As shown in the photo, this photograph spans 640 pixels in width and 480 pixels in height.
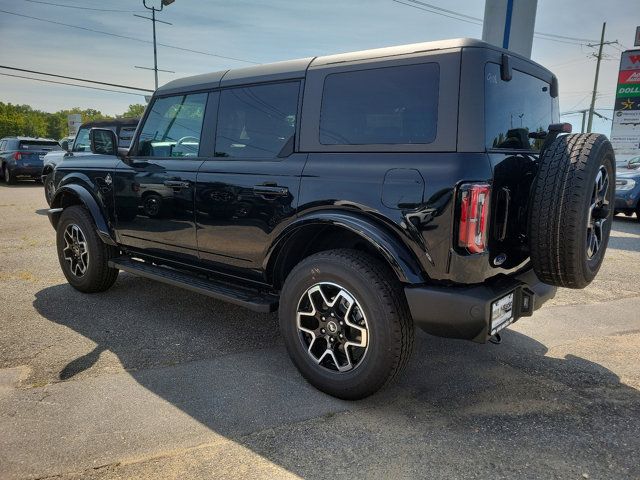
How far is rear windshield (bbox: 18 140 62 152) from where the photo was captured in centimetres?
1672

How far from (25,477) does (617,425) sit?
9.44 ft

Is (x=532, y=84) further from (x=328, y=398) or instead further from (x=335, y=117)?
(x=328, y=398)

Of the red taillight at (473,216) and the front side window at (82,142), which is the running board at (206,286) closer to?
the red taillight at (473,216)

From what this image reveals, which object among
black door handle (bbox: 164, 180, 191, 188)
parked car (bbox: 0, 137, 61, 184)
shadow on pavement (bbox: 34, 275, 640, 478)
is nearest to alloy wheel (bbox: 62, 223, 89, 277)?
shadow on pavement (bbox: 34, 275, 640, 478)

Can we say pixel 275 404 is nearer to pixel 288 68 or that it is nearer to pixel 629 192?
pixel 288 68

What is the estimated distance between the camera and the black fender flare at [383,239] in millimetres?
2480

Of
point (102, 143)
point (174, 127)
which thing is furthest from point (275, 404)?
point (102, 143)

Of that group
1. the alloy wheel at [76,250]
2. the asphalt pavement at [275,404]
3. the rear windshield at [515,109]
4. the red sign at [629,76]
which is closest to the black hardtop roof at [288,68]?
the rear windshield at [515,109]

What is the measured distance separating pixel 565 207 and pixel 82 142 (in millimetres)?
10436

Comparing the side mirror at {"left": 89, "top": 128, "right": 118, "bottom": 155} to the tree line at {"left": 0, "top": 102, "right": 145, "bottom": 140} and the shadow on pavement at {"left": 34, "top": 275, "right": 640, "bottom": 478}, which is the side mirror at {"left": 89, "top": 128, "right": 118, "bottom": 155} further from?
the tree line at {"left": 0, "top": 102, "right": 145, "bottom": 140}

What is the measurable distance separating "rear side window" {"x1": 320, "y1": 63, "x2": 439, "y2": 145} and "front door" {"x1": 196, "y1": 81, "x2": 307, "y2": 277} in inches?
10.8

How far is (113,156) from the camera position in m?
4.30

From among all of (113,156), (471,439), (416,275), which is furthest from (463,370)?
(113,156)

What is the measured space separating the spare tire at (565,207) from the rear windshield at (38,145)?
59.2ft
